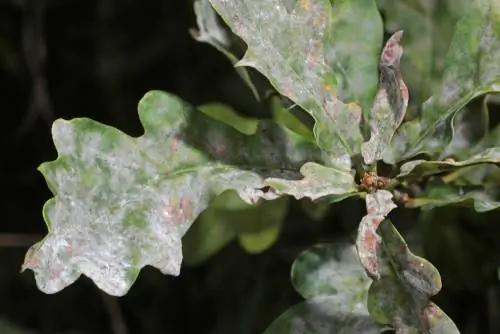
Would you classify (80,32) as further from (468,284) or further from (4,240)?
(468,284)

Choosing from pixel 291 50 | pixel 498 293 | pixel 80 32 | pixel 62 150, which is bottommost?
pixel 498 293

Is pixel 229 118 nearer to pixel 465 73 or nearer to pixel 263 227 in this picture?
pixel 263 227

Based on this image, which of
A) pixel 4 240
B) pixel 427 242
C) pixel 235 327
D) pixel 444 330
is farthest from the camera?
pixel 4 240

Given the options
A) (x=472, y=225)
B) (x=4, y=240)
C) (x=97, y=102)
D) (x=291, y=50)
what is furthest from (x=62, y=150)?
(x=97, y=102)

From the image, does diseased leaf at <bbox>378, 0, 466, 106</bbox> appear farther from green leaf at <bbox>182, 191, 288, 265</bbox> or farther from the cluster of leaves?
green leaf at <bbox>182, 191, 288, 265</bbox>

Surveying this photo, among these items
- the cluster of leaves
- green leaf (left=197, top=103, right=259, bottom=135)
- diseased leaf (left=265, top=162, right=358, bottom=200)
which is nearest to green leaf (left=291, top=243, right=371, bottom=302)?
the cluster of leaves
